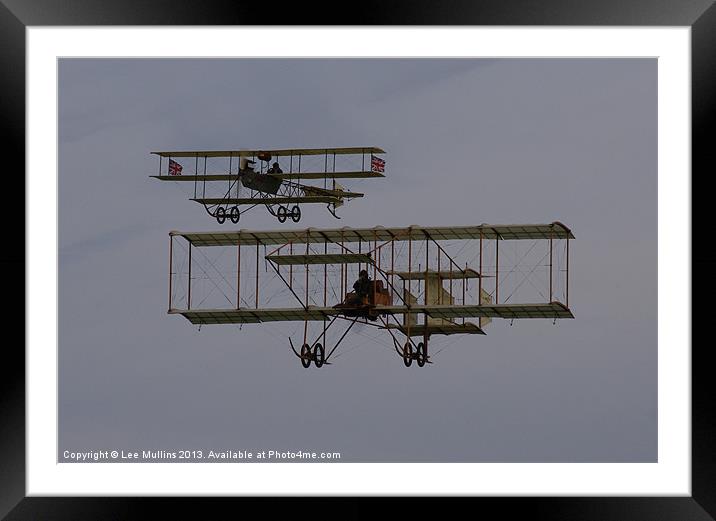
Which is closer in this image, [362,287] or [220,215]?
[362,287]

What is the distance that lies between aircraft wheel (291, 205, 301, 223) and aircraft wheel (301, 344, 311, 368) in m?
2.80

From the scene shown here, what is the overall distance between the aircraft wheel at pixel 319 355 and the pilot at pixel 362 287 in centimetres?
73

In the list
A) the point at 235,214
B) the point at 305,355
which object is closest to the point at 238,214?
the point at 235,214

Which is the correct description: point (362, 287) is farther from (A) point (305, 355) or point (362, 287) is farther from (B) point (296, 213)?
(B) point (296, 213)

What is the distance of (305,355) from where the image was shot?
18.6 metres

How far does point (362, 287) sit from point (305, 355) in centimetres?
108

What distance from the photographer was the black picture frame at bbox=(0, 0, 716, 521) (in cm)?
1283

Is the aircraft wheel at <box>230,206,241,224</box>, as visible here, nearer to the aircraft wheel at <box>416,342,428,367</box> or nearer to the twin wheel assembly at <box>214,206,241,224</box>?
the twin wheel assembly at <box>214,206,241,224</box>
